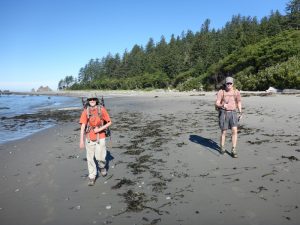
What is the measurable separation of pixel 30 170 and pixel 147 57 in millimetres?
118839

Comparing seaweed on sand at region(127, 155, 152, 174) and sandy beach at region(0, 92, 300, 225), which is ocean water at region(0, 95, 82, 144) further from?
seaweed on sand at region(127, 155, 152, 174)

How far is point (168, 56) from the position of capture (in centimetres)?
10312

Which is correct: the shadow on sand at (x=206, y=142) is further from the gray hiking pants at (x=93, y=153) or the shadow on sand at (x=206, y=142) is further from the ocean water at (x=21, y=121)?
the ocean water at (x=21, y=121)

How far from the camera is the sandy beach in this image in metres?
5.43

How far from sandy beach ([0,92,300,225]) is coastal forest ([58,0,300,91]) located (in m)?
27.8

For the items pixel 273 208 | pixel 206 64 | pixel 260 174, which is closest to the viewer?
pixel 273 208

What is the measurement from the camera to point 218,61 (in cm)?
8062

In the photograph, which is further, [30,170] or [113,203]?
[30,170]

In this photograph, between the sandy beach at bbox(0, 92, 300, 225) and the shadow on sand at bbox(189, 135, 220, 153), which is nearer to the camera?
the sandy beach at bbox(0, 92, 300, 225)

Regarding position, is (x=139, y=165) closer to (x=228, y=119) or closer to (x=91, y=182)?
(x=91, y=182)

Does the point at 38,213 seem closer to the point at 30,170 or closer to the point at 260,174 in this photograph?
the point at 30,170

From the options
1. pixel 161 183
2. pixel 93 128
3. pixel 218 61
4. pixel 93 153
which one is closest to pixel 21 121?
pixel 93 153

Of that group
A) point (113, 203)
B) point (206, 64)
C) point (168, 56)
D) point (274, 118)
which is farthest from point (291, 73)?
point (168, 56)

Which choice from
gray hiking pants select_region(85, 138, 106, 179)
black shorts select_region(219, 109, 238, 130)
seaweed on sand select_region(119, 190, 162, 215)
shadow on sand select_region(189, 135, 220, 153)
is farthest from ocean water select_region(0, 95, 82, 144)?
black shorts select_region(219, 109, 238, 130)
